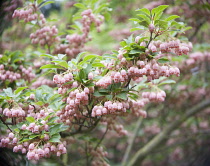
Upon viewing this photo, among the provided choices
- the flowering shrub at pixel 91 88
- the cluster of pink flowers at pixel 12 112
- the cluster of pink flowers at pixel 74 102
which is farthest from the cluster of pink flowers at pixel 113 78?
the cluster of pink flowers at pixel 12 112

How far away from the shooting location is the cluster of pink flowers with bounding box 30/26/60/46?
3.28 m

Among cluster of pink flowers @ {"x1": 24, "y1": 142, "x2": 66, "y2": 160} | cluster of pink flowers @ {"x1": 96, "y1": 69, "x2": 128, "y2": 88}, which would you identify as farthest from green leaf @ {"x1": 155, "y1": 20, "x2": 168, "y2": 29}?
cluster of pink flowers @ {"x1": 24, "y1": 142, "x2": 66, "y2": 160}

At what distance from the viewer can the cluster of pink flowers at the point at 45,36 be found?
3277 millimetres

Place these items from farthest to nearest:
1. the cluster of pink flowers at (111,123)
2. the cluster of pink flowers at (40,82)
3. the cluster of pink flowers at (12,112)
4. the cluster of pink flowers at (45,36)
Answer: the cluster of pink flowers at (40,82)
the cluster of pink flowers at (45,36)
the cluster of pink flowers at (111,123)
the cluster of pink flowers at (12,112)

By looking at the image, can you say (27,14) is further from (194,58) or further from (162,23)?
(194,58)

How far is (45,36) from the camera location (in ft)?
10.9

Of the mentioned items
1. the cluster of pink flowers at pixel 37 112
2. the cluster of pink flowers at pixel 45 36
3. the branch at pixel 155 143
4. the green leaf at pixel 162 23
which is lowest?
the branch at pixel 155 143

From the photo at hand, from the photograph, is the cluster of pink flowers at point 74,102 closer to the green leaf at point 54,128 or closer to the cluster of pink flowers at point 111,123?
the green leaf at point 54,128

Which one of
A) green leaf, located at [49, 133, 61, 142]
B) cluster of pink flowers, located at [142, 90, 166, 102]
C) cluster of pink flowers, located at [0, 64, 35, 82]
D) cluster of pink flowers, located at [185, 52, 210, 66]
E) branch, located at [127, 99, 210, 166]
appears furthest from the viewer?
branch, located at [127, 99, 210, 166]

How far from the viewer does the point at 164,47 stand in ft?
7.29

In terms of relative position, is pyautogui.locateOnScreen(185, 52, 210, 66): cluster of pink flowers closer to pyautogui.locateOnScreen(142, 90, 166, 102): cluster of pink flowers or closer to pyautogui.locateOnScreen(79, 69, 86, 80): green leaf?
pyautogui.locateOnScreen(142, 90, 166, 102): cluster of pink flowers

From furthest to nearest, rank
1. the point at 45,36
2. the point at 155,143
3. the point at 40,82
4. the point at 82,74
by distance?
the point at 155,143
the point at 40,82
the point at 45,36
the point at 82,74

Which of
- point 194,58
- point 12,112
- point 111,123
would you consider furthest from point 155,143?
point 12,112

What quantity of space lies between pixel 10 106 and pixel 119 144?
18.2ft
